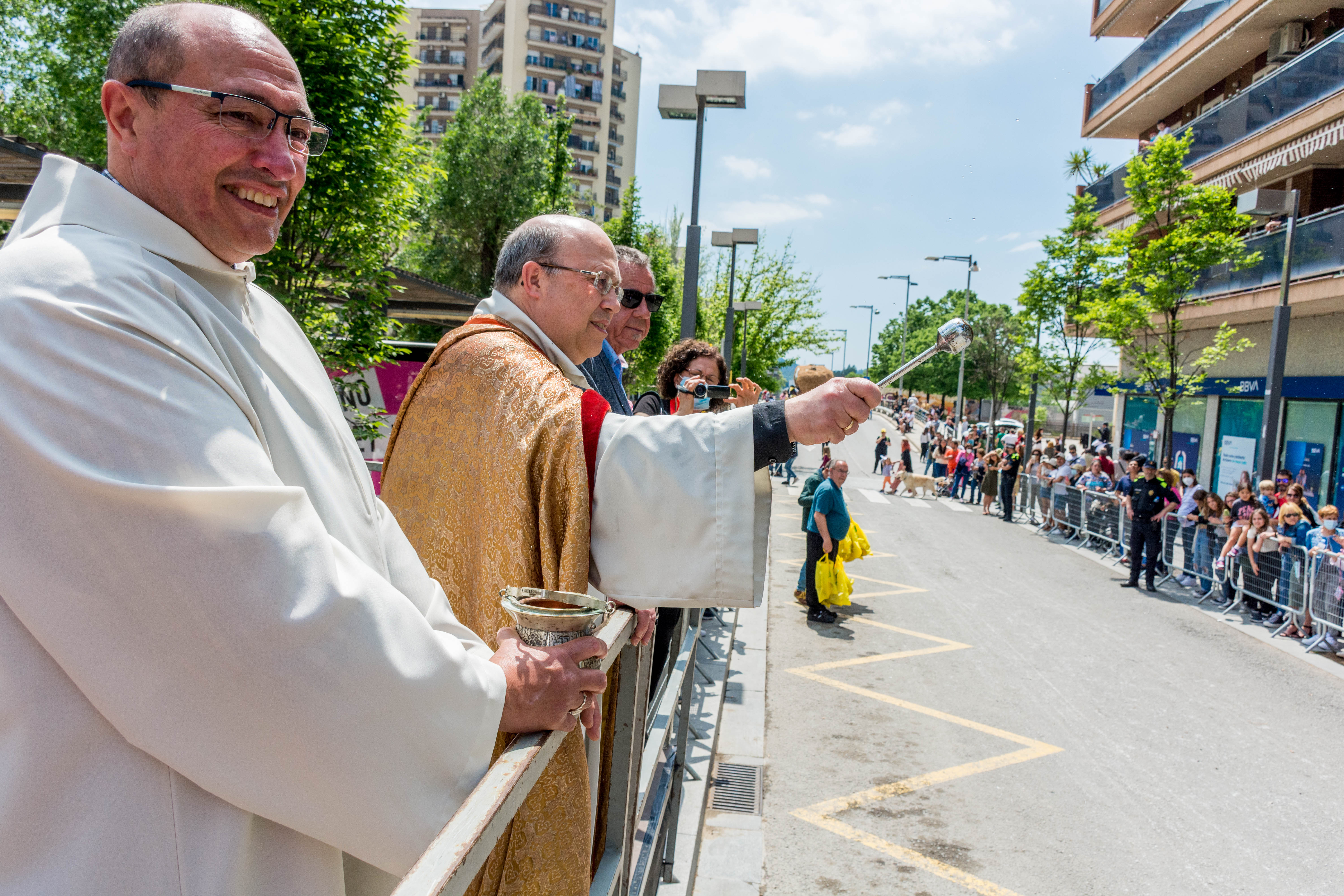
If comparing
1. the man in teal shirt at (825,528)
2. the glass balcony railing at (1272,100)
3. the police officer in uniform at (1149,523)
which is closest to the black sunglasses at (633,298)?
the man in teal shirt at (825,528)

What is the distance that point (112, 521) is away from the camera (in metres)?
0.90

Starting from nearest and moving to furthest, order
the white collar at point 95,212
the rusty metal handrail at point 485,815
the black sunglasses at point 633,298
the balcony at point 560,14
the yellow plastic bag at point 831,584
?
the rusty metal handrail at point 485,815, the white collar at point 95,212, the black sunglasses at point 633,298, the yellow plastic bag at point 831,584, the balcony at point 560,14

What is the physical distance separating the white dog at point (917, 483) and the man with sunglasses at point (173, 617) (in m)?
23.6

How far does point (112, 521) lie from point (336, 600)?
22 centimetres

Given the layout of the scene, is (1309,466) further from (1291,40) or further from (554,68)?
(554,68)

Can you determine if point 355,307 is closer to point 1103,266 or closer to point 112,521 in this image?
point 112,521

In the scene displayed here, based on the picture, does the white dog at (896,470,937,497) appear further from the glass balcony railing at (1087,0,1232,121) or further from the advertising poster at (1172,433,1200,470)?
the glass balcony railing at (1087,0,1232,121)

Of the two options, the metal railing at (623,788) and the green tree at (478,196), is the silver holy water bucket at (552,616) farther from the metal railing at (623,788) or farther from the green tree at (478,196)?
the green tree at (478,196)

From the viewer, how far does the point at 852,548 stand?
10016 millimetres

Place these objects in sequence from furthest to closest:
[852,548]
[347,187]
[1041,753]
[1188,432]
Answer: [1188,432], [852,548], [347,187], [1041,753]

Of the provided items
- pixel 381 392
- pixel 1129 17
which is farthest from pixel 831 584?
pixel 1129 17

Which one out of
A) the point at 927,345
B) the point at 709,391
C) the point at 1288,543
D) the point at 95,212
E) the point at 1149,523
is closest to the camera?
the point at 95,212

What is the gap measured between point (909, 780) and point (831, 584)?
4.17 m

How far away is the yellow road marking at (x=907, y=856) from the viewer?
437 cm
